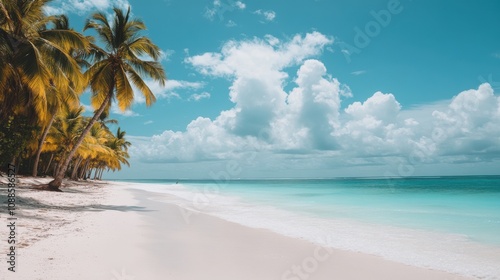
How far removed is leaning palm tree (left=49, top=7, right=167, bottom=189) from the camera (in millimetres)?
15359

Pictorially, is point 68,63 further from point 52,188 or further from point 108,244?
point 108,244

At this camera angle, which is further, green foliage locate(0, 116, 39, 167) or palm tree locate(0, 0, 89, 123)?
green foliage locate(0, 116, 39, 167)

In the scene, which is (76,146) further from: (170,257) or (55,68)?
(170,257)

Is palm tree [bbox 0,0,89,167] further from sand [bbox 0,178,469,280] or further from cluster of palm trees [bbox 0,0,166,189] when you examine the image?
sand [bbox 0,178,469,280]

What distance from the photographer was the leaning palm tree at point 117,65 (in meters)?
15.4

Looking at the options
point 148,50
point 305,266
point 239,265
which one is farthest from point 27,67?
point 305,266

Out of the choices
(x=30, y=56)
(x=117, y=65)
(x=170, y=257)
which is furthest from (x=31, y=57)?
(x=170, y=257)

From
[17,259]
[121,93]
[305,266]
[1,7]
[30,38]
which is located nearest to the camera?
[17,259]

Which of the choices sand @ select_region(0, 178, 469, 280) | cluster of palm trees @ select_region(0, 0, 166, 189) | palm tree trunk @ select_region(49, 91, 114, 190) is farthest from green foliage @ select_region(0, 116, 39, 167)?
sand @ select_region(0, 178, 469, 280)

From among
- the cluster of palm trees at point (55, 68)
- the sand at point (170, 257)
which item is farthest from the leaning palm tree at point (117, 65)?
the sand at point (170, 257)

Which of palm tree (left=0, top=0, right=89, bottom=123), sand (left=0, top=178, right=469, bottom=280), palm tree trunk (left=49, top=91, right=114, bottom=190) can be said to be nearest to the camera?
sand (left=0, top=178, right=469, bottom=280)

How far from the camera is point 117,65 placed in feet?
51.4

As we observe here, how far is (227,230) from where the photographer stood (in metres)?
8.30

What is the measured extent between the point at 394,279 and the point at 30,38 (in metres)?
14.0
